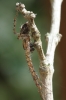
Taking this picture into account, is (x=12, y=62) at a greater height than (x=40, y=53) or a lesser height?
greater

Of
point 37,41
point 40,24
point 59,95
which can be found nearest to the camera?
point 37,41

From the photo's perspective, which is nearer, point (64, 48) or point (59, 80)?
point (59, 80)

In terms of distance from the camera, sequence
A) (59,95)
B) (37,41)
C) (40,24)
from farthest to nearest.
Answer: (59,95) → (40,24) → (37,41)

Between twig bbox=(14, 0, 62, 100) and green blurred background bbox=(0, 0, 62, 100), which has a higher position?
green blurred background bbox=(0, 0, 62, 100)

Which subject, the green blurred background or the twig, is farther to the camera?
the green blurred background

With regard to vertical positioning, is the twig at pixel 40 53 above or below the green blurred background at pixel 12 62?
below

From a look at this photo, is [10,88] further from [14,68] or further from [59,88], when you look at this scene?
[59,88]

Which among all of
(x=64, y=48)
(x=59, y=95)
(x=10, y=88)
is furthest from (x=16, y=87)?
(x=64, y=48)

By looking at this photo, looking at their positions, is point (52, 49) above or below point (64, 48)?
below

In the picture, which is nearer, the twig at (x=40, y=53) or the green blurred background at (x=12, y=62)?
the twig at (x=40, y=53)

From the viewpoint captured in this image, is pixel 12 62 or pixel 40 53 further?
pixel 12 62

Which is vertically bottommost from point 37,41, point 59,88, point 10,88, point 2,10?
point 37,41
